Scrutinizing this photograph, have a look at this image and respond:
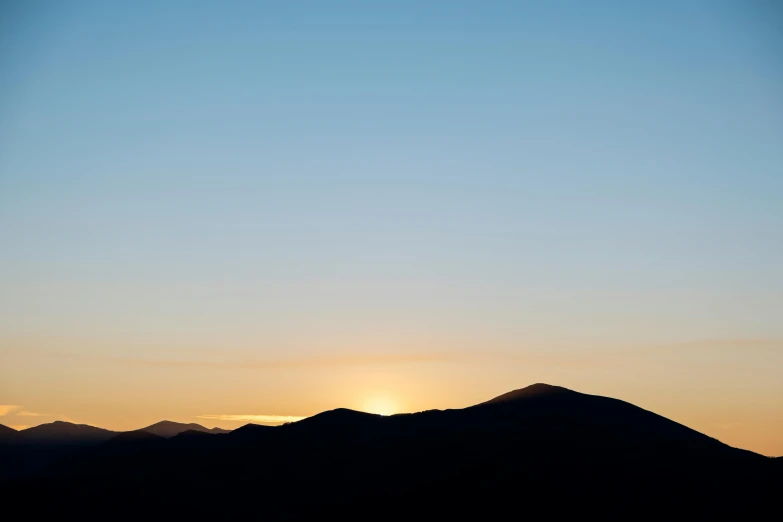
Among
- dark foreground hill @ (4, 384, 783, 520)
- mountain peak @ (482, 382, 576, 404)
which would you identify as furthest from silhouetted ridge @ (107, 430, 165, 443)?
mountain peak @ (482, 382, 576, 404)

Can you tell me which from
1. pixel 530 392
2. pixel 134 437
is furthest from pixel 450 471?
pixel 134 437

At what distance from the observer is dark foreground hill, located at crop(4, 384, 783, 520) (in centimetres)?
10544

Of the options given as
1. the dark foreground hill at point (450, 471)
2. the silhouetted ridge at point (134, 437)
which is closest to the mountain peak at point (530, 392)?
the dark foreground hill at point (450, 471)

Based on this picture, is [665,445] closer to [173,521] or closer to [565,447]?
[565,447]

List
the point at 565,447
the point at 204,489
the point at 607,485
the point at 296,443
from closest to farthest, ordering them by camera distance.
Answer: the point at 607,485, the point at 565,447, the point at 204,489, the point at 296,443

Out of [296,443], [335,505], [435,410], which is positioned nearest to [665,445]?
[435,410]

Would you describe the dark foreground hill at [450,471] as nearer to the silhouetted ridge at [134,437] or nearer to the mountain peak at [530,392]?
the mountain peak at [530,392]

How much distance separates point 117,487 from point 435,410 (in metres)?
43.1

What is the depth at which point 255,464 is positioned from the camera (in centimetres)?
12794

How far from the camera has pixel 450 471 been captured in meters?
112

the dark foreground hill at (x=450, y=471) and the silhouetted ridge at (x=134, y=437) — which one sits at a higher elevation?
the silhouetted ridge at (x=134, y=437)

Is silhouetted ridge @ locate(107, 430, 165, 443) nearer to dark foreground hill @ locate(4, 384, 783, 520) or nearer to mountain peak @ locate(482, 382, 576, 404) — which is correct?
dark foreground hill @ locate(4, 384, 783, 520)

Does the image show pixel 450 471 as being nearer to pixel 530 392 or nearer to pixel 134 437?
pixel 530 392

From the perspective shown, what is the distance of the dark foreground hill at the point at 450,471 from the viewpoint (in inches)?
4151
